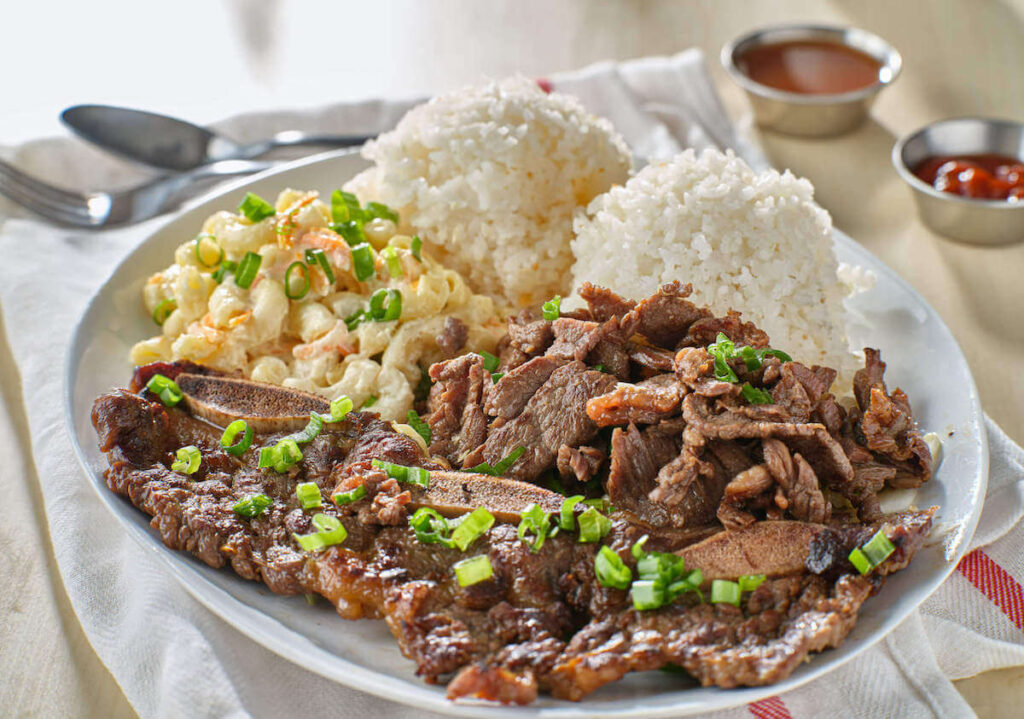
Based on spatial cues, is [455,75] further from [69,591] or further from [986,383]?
[69,591]

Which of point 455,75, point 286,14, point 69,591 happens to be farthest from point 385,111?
point 69,591

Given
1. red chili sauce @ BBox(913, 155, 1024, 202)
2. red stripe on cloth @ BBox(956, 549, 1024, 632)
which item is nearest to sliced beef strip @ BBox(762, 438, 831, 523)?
red stripe on cloth @ BBox(956, 549, 1024, 632)

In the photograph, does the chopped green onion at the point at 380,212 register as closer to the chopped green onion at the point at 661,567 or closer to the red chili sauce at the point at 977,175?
the chopped green onion at the point at 661,567

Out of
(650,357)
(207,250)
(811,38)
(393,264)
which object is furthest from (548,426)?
(811,38)

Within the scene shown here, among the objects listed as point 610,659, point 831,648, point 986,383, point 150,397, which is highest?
point 150,397

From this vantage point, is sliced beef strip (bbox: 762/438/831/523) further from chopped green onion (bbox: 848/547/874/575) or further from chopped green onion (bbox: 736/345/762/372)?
chopped green onion (bbox: 736/345/762/372)

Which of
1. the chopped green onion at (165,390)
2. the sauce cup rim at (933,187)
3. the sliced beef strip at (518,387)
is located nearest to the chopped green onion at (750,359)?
the sliced beef strip at (518,387)
